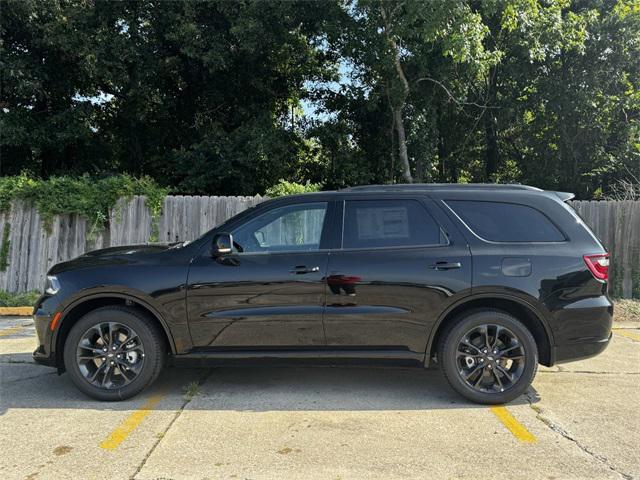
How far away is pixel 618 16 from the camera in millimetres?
14109

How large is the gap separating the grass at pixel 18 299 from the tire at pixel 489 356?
7613 mm

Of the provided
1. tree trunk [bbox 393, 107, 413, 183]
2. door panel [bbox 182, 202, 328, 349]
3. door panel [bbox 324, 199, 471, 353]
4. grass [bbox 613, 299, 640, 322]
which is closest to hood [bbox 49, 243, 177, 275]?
door panel [bbox 182, 202, 328, 349]

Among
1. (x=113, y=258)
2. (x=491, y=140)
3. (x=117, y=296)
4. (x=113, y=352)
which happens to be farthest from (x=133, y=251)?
(x=491, y=140)

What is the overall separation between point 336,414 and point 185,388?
4.98ft

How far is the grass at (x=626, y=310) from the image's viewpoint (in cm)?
838

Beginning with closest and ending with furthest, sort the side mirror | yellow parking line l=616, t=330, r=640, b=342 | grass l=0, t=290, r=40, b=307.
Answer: the side mirror, yellow parking line l=616, t=330, r=640, b=342, grass l=0, t=290, r=40, b=307

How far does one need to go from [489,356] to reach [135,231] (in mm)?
7308

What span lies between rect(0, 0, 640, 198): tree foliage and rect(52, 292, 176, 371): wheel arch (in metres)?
8.76

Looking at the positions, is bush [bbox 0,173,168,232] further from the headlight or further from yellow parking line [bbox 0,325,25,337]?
the headlight

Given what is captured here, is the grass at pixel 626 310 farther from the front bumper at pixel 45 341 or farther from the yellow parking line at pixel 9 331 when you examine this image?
the yellow parking line at pixel 9 331

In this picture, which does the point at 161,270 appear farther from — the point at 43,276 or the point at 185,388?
the point at 43,276

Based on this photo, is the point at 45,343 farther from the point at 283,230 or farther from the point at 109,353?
the point at 283,230

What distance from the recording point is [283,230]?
4719 millimetres

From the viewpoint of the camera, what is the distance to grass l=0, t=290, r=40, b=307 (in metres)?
8.94
